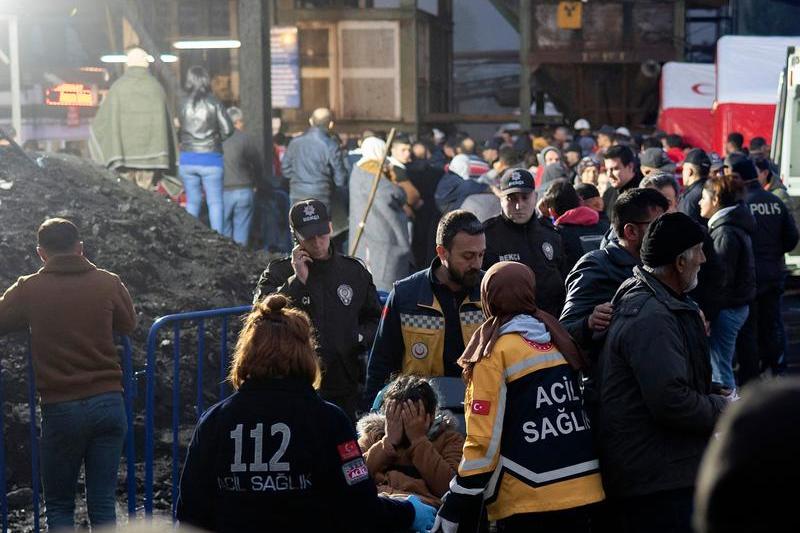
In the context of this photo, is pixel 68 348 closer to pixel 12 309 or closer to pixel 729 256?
pixel 12 309

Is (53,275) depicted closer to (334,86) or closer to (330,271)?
(330,271)

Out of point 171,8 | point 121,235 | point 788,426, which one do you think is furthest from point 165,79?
point 788,426

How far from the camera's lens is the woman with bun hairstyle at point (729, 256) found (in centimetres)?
948

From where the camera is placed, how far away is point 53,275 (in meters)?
6.46

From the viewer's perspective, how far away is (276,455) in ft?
13.0

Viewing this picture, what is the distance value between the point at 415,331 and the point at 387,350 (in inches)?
6.8

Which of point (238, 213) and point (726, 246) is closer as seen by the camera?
point (726, 246)

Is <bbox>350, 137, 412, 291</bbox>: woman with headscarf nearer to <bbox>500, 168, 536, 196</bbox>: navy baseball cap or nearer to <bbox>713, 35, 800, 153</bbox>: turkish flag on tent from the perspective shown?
<bbox>500, 168, 536, 196</bbox>: navy baseball cap

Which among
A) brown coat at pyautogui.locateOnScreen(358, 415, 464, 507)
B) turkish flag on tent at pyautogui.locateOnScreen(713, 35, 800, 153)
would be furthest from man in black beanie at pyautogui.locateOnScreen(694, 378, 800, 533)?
turkish flag on tent at pyautogui.locateOnScreen(713, 35, 800, 153)

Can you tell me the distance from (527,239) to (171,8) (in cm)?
1908

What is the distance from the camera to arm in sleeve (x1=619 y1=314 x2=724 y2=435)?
177 inches

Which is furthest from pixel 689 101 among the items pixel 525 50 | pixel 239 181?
pixel 239 181

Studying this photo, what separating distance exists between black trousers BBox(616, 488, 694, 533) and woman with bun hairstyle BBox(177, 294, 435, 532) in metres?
1.08

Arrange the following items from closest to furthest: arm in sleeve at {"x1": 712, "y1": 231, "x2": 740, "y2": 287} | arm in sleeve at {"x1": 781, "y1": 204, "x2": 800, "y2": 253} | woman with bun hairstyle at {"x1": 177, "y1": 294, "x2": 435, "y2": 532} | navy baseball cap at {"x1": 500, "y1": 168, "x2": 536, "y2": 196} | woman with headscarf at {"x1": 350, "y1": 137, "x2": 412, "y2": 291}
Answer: woman with bun hairstyle at {"x1": 177, "y1": 294, "x2": 435, "y2": 532} < navy baseball cap at {"x1": 500, "y1": 168, "x2": 536, "y2": 196} < arm in sleeve at {"x1": 712, "y1": 231, "x2": 740, "y2": 287} < arm in sleeve at {"x1": 781, "y1": 204, "x2": 800, "y2": 253} < woman with headscarf at {"x1": 350, "y1": 137, "x2": 412, "y2": 291}
